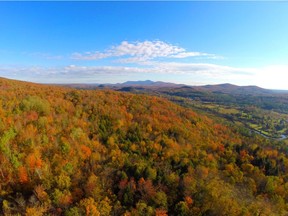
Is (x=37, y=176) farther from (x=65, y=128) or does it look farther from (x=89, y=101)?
(x=89, y=101)

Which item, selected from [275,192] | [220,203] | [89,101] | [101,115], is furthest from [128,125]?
[275,192]

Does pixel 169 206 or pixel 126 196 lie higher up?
pixel 126 196

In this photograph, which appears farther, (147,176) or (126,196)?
(147,176)

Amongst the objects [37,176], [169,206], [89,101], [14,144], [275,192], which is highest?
[89,101]

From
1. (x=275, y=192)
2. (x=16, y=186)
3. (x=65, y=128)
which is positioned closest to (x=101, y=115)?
(x=65, y=128)

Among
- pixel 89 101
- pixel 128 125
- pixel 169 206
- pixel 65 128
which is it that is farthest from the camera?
pixel 89 101

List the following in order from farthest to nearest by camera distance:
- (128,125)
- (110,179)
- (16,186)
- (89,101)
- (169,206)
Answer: (89,101)
(128,125)
(110,179)
(169,206)
(16,186)

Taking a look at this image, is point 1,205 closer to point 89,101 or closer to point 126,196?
point 126,196
